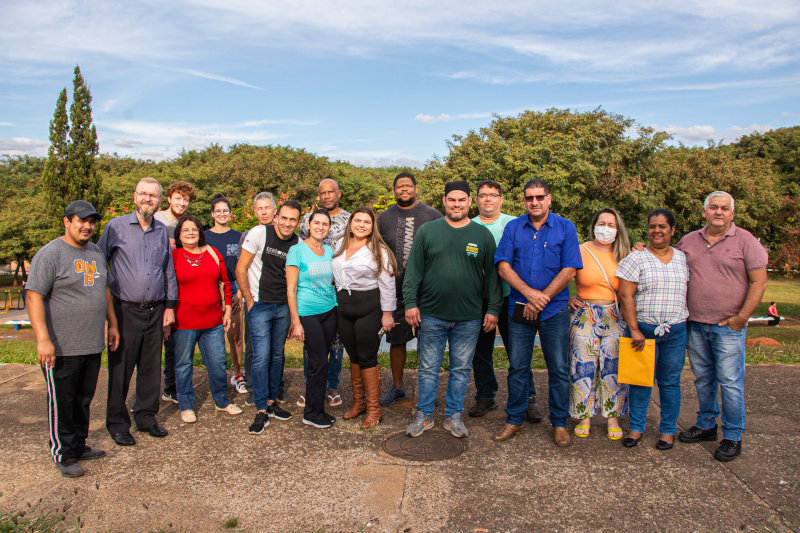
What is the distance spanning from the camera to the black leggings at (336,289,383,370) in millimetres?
4570

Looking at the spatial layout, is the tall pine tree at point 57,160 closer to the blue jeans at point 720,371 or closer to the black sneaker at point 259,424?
the black sneaker at point 259,424

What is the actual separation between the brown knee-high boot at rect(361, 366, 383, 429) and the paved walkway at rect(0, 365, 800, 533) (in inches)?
5.1

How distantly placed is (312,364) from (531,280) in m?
2.05

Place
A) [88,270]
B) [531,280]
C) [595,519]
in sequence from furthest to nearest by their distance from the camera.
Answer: [531,280]
[88,270]
[595,519]

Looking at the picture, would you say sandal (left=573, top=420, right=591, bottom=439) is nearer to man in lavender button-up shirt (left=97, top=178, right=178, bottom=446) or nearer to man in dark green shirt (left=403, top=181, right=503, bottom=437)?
man in dark green shirt (left=403, top=181, right=503, bottom=437)

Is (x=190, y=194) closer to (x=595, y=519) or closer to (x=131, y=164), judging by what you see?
(x=595, y=519)

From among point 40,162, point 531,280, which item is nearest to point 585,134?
point 531,280

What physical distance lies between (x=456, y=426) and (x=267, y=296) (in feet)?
6.75

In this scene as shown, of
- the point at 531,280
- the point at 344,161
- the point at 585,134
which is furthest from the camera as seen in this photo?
the point at 344,161

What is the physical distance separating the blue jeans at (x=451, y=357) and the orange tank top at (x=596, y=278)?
934 millimetres

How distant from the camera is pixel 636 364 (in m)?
4.16

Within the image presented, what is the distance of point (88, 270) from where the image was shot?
13.0 ft

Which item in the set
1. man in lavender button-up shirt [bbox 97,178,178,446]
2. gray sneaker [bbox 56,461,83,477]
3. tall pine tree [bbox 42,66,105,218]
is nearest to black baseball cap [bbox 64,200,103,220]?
man in lavender button-up shirt [bbox 97,178,178,446]

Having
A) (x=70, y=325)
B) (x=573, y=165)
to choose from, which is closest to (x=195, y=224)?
(x=70, y=325)
